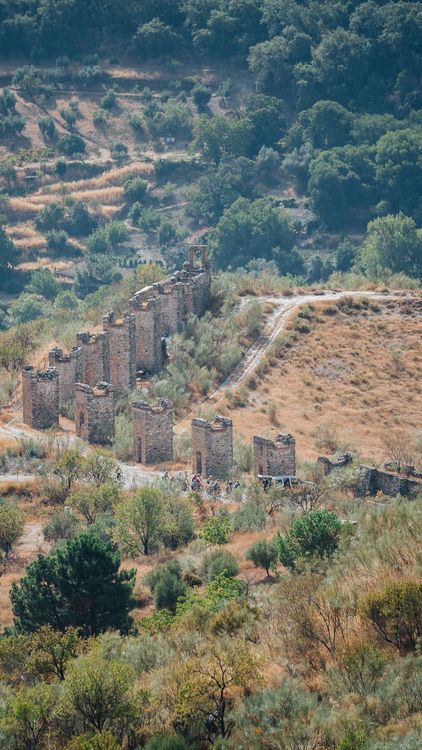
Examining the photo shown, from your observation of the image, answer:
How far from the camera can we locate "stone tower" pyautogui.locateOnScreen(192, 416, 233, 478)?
5450 cm

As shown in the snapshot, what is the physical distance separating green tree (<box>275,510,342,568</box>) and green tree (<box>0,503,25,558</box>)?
835 centimetres

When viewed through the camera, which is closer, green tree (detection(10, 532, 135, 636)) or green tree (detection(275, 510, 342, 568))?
green tree (detection(10, 532, 135, 636))

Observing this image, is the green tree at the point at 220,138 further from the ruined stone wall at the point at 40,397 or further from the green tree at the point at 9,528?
the green tree at the point at 9,528

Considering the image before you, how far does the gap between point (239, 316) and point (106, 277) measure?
40.6 m

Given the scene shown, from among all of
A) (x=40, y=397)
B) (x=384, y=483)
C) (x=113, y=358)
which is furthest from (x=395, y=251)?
(x=384, y=483)

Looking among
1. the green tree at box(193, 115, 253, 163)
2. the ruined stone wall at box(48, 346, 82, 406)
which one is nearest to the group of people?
the ruined stone wall at box(48, 346, 82, 406)

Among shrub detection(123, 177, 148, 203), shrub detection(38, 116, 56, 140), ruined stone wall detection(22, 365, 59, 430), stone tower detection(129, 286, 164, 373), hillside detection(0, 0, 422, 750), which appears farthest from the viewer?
shrub detection(38, 116, 56, 140)

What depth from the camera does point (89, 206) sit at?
119375 mm

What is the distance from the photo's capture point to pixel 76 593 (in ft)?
129

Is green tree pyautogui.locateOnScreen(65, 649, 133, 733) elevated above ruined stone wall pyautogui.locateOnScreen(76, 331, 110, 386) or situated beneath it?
elevated above

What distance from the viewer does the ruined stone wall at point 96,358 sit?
61.4m

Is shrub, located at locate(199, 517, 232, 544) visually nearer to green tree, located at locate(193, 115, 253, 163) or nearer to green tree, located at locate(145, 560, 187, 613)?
green tree, located at locate(145, 560, 187, 613)

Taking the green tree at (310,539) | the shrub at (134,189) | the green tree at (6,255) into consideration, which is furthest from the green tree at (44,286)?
the green tree at (310,539)

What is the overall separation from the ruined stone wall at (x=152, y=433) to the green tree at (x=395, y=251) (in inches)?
1376
